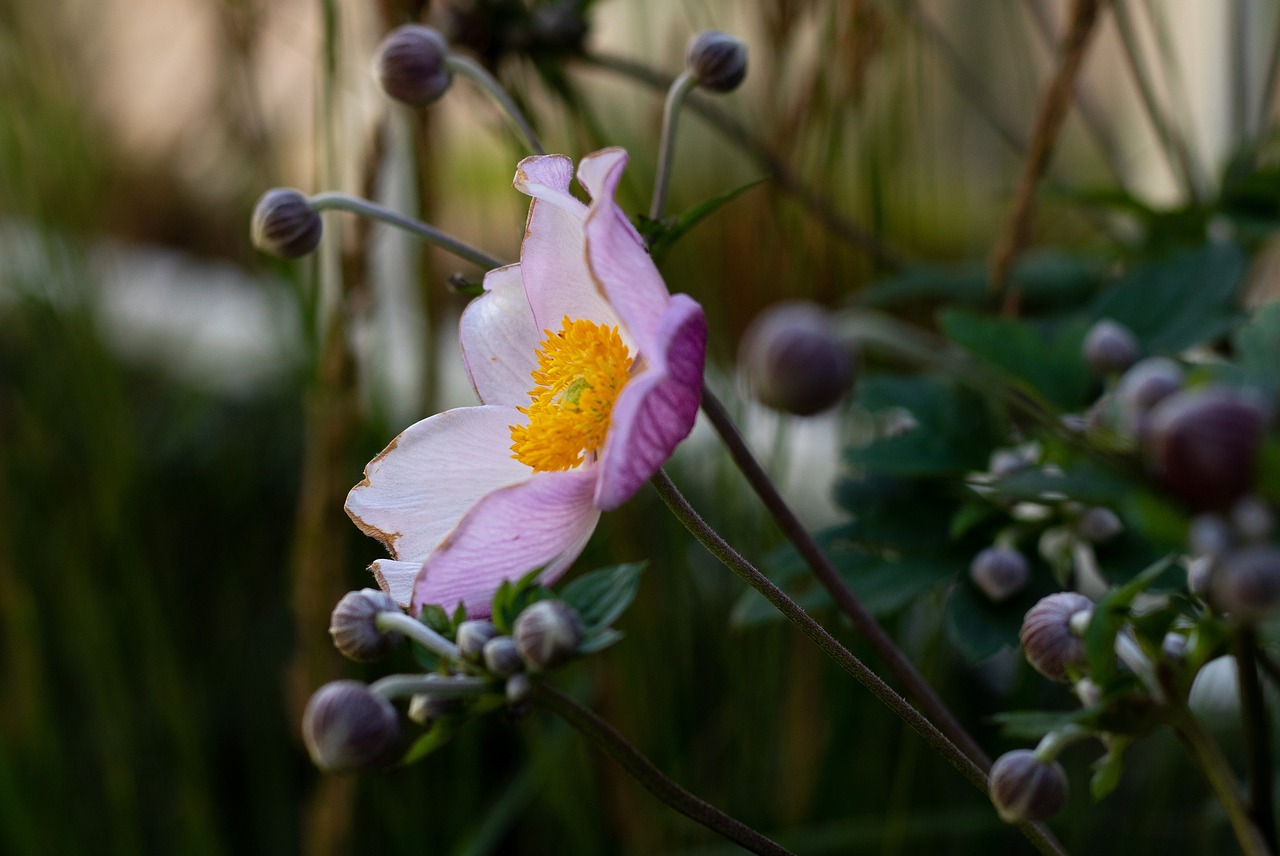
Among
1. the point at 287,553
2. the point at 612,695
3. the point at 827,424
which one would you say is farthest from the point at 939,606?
the point at 287,553

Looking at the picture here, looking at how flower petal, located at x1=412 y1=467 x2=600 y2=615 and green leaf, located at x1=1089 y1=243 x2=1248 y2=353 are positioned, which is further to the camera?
green leaf, located at x1=1089 y1=243 x2=1248 y2=353

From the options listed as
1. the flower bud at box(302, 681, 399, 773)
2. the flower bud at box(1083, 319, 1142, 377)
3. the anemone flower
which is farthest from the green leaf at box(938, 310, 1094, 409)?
the flower bud at box(302, 681, 399, 773)

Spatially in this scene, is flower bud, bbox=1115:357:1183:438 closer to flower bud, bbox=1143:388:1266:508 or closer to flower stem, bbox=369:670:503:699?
flower bud, bbox=1143:388:1266:508

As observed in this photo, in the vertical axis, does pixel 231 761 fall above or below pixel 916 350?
below

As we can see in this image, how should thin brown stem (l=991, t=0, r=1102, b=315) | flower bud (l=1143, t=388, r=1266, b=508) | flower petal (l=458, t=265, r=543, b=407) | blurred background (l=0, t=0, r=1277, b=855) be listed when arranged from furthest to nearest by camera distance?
blurred background (l=0, t=0, r=1277, b=855)
thin brown stem (l=991, t=0, r=1102, b=315)
flower petal (l=458, t=265, r=543, b=407)
flower bud (l=1143, t=388, r=1266, b=508)

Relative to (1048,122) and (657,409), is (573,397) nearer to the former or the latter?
(657,409)

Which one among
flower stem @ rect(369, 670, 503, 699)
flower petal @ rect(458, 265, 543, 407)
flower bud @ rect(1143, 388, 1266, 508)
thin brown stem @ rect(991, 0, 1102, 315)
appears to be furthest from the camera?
thin brown stem @ rect(991, 0, 1102, 315)

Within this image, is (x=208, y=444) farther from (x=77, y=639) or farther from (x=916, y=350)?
(x=916, y=350)

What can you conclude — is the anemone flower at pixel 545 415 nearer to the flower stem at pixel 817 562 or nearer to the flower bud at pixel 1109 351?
the flower stem at pixel 817 562
